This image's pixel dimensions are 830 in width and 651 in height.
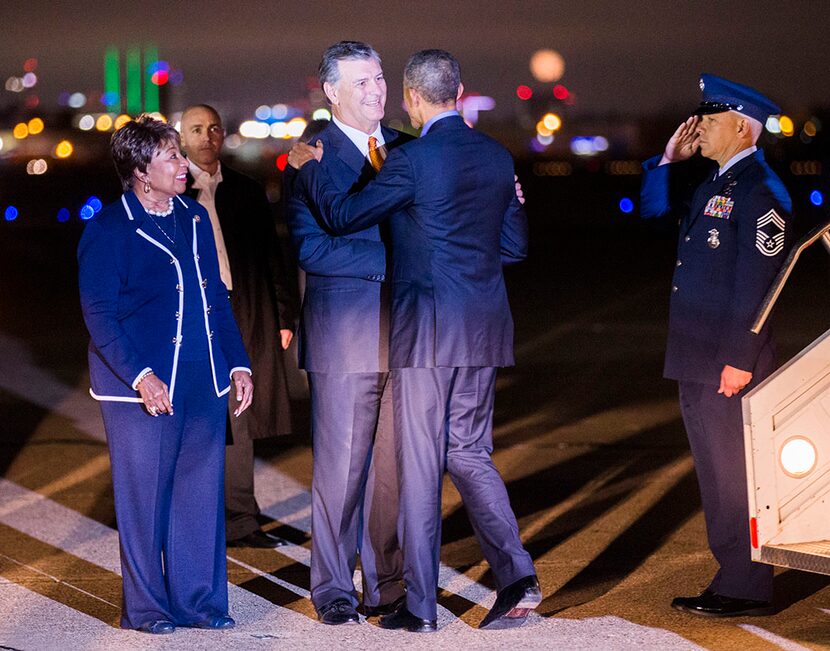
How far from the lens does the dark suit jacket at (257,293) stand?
292 inches

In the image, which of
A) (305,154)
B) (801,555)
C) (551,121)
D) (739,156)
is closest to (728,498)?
(801,555)

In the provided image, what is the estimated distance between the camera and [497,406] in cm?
1173

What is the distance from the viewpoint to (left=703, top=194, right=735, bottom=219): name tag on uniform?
5.88 meters

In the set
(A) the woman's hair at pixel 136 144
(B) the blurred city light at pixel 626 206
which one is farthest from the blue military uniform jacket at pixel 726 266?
(B) the blurred city light at pixel 626 206

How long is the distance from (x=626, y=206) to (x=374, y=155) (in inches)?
2068

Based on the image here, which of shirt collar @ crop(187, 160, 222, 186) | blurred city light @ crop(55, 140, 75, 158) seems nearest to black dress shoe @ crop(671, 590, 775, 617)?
shirt collar @ crop(187, 160, 222, 186)

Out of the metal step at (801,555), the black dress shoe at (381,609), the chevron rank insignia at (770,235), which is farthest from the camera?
the black dress shoe at (381,609)

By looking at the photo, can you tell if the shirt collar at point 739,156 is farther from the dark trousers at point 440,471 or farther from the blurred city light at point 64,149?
the blurred city light at point 64,149

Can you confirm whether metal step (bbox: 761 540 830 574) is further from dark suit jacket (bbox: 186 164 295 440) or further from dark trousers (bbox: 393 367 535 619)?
dark suit jacket (bbox: 186 164 295 440)

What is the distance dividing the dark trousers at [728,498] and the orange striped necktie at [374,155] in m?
1.53

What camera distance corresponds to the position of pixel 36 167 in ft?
262

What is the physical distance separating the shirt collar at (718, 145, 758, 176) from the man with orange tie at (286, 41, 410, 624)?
1242 mm

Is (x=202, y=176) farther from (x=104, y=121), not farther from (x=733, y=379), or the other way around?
(x=104, y=121)

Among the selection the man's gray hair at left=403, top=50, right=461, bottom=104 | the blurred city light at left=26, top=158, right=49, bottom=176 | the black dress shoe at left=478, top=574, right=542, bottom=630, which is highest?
the man's gray hair at left=403, top=50, right=461, bottom=104
